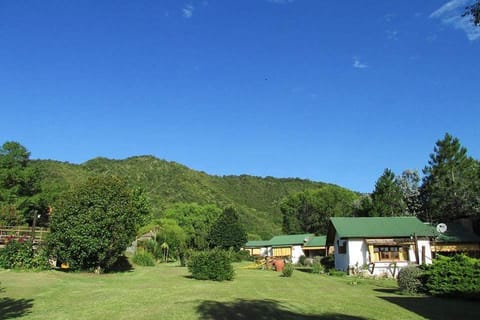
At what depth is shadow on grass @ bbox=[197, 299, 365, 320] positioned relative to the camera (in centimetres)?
1234

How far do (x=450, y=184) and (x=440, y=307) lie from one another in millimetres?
35932

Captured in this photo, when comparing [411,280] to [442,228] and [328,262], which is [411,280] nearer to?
[442,228]

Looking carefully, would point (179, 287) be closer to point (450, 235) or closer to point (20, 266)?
point (20, 266)

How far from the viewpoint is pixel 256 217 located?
107562 millimetres

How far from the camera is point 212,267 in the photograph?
2530 cm

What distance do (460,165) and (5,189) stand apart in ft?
169

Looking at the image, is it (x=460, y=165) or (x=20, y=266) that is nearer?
(x=20, y=266)

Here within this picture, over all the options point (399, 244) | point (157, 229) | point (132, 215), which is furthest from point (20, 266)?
point (157, 229)

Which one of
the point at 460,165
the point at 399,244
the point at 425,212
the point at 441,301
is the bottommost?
the point at 441,301

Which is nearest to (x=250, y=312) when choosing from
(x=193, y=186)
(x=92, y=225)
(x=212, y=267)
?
(x=212, y=267)

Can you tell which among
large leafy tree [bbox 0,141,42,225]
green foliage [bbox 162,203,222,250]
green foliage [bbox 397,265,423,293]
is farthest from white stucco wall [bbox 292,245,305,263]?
green foliage [bbox 397,265,423,293]

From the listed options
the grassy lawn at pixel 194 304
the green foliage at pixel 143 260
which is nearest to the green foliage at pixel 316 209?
the green foliage at pixel 143 260

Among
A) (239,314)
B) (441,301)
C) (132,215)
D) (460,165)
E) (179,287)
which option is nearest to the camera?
(239,314)

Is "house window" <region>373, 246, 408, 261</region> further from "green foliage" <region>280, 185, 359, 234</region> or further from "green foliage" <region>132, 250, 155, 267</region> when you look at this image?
"green foliage" <region>280, 185, 359, 234</region>
